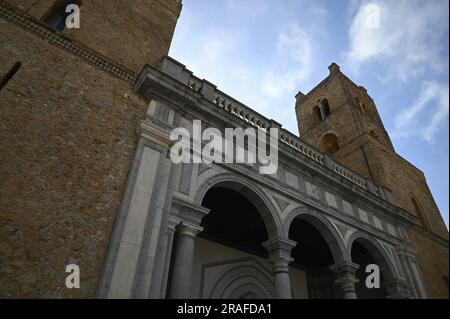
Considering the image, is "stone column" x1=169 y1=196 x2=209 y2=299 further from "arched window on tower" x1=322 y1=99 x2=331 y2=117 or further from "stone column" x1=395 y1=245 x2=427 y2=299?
"arched window on tower" x1=322 y1=99 x2=331 y2=117

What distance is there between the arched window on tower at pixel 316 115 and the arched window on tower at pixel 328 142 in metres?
1.93

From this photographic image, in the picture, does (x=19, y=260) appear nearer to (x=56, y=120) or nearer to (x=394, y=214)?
(x=56, y=120)

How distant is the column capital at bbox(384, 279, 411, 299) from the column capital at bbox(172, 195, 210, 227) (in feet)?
22.3

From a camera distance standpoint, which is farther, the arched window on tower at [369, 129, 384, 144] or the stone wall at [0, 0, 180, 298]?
the arched window on tower at [369, 129, 384, 144]

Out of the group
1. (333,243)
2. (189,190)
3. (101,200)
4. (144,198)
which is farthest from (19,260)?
(333,243)

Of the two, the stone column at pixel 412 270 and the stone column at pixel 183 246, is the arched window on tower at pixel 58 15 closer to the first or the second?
the stone column at pixel 183 246

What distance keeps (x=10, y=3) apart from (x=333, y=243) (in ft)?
31.3

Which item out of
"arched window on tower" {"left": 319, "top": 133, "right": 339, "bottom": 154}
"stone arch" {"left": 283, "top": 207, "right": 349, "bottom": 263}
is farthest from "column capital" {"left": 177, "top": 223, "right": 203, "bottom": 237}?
"arched window on tower" {"left": 319, "top": 133, "right": 339, "bottom": 154}

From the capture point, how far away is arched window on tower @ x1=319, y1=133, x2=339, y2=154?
55.0ft

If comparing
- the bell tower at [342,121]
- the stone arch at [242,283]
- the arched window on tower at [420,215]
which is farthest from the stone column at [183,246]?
the arched window on tower at [420,215]

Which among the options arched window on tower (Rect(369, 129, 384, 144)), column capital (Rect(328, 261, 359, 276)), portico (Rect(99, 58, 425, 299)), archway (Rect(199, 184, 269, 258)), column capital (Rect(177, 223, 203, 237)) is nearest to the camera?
portico (Rect(99, 58, 425, 299))

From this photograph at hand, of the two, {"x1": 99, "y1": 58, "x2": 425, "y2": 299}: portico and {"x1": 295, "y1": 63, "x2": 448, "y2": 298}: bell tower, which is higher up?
{"x1": 295, "y1": 63, "x2": 448, "y2": 298}: bell tower

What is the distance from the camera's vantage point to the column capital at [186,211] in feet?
18.6

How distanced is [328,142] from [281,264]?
1201cm
